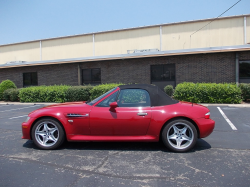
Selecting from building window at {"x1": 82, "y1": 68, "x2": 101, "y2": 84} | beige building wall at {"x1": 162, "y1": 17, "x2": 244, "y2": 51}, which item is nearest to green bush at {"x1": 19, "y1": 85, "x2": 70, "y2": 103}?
building window at {"x1": 82, "y1": 68, "x2": 101, "y2": 84}

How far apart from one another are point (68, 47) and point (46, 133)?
23.5 metres

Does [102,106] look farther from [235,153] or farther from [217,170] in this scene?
[235,153]

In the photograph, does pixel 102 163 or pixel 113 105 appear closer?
pixel 102 163

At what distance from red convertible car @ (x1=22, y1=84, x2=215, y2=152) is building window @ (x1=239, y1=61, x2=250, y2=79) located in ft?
36.2

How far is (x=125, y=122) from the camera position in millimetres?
4328

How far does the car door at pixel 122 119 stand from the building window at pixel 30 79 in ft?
54.8

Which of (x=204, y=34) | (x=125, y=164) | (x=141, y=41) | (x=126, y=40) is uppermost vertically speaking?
(x=126, y=40)

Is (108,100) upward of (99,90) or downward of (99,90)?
downward

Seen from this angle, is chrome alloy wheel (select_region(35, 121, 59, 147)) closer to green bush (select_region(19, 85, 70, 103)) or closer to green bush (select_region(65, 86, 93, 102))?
green bush (select_region(65, 86, 93, 102))

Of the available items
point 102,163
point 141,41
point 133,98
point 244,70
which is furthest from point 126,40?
point 102,163

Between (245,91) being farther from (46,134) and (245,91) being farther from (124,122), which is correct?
(46,134)

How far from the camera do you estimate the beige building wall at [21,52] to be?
93.2 ft

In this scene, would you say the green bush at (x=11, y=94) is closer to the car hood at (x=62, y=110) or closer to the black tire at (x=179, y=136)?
the car hood at (x=62, y=110)

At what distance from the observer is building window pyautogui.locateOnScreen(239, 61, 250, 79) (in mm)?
13633
